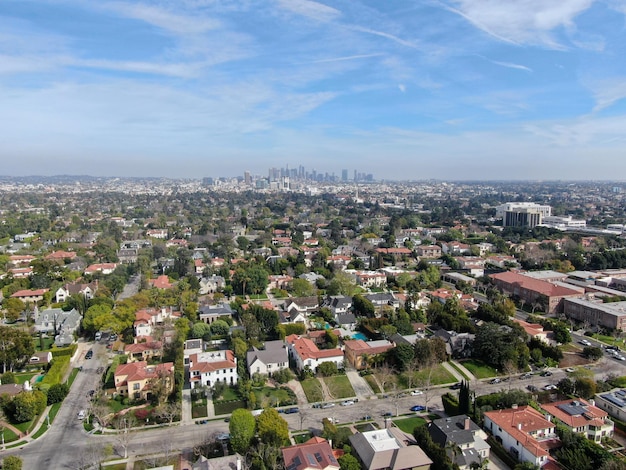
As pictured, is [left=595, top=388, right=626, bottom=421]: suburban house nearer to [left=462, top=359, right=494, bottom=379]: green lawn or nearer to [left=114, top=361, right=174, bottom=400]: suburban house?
[left=462, top=359, right=494, bottom=379]: green lawn

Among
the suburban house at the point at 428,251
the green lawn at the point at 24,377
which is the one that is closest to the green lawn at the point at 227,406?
the green lawn at the point at 24,377

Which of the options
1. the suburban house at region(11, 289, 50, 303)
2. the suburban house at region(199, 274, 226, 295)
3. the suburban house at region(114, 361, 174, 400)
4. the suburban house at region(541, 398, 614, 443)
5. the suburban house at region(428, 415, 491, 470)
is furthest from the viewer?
the suburban house at region(199, 274, 226, 295)

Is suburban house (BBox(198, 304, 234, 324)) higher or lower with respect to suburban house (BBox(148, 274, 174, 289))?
lower

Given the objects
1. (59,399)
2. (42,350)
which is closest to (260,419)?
(59,399)

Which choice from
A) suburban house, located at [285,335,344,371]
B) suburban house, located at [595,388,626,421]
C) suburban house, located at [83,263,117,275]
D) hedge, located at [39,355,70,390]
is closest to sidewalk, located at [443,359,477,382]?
suburban house, located at [595,388,626,421]

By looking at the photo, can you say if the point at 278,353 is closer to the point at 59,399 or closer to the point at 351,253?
the point at 59,399

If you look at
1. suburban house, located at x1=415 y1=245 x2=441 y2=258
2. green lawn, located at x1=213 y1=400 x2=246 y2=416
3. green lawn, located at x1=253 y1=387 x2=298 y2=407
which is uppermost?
suburban house, located at x1=415 y1=245 x2=441 y2=258
